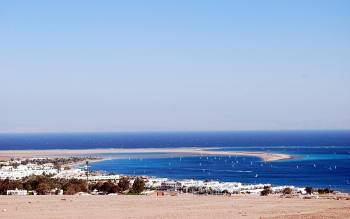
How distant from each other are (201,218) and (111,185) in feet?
74.1

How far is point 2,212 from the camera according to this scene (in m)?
34.6

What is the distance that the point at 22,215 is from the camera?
33531mm

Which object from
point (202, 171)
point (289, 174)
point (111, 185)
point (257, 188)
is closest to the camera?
point (111, 185)

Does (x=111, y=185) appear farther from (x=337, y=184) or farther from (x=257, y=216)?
(x=337, y=184)

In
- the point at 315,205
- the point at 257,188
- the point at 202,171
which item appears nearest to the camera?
the point at 315,205

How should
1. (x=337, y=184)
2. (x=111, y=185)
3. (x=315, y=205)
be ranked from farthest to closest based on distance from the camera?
(x=337, y=184) → (x=111, y=185) → (x=315, y=205)

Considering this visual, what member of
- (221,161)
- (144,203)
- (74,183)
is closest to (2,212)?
(144,203)

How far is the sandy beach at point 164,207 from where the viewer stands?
33719 mm

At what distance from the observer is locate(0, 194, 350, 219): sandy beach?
33.7m

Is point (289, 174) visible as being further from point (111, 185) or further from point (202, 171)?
point (111, 185)

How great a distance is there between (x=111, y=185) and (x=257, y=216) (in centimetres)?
2283

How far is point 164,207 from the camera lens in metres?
38.0

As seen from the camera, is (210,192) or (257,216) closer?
(257,216)

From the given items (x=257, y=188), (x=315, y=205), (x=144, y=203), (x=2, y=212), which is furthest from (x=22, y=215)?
(x=257, y=188)
